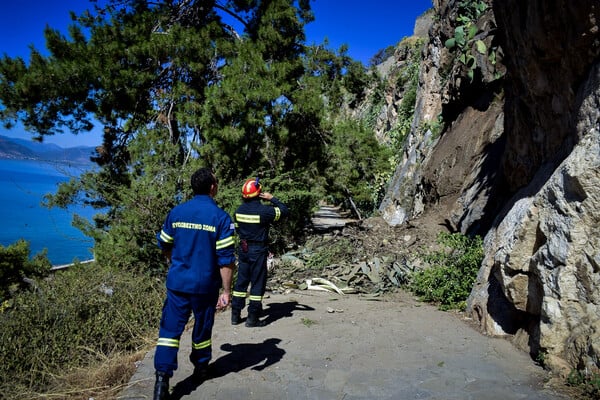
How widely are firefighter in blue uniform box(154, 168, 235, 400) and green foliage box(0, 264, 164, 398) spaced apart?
1507mm

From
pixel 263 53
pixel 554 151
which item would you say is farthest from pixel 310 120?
pixel 554 151

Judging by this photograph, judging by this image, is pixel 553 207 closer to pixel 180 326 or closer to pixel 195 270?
pixel 195 270

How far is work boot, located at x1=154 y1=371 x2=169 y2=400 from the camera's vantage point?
3504 millimetres

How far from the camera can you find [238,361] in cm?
453

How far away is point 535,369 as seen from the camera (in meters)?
3.97

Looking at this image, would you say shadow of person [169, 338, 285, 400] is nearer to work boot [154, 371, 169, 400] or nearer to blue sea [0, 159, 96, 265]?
work boot [154, 371, 169, 400]

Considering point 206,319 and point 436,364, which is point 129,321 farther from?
point 436,364

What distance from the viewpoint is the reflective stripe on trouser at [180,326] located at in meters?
3.58

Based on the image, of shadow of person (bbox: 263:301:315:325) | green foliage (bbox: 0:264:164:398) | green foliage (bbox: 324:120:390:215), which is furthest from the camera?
green foliage (bbox: 324:120:390:215)

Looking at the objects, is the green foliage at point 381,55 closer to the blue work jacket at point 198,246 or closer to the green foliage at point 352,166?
the green foliage at point 352,166

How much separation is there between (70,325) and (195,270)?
2298 millimetres

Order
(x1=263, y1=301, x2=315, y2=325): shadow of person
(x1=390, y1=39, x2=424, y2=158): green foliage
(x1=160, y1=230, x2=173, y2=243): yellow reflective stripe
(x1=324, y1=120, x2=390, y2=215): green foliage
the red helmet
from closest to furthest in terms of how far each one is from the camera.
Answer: (x1=160, y1=230, x2=173, y2=243): yellow reflective stripe
the red helmet
(x1=263, y1=301, x2=315, y2=325): shadow of person
(x1=324, y1=120, x2=390, y2=215): green foliage
(x1=390, y1=39, x2=424, y2=158): green foliage

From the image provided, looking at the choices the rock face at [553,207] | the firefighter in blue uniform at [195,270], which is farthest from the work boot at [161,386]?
the rock face at [553,207]

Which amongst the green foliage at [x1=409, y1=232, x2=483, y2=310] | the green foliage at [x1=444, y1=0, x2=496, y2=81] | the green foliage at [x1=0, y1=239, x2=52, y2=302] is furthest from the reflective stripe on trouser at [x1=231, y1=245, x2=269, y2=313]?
the green foliage at [x1=0, y1=239, x2=52, y2=302]
